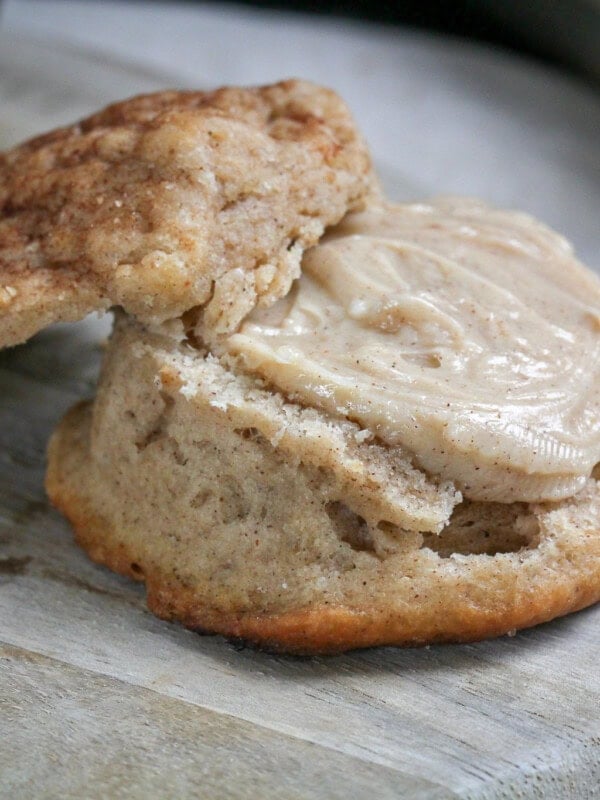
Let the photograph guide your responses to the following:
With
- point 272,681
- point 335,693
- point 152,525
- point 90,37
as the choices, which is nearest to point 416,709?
point 335,693

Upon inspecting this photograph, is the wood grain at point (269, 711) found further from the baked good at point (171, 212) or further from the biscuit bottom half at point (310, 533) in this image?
the baked good at point (171, 212)

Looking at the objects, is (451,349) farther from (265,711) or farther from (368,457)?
(265,711)

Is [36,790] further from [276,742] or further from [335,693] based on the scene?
[335,693]

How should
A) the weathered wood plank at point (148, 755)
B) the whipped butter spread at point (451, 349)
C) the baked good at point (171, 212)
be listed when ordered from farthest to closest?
the baked good at point (171, 212), the whipped butter spread at point (451, 349), the weathered wood plank at point (148, 755)

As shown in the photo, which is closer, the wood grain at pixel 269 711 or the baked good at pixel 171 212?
the wood grain at pixel 269 711

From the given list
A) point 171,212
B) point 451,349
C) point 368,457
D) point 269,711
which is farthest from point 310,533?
point 171,212

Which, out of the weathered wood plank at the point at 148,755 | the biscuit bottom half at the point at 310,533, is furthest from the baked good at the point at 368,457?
the weathered wood plank at the point at 148,755

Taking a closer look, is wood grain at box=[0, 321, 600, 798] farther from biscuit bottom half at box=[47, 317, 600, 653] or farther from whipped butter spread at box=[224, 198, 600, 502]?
whipped butter spread at box=[224, 198, 600, 502]
